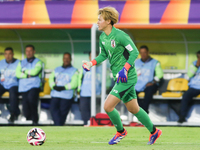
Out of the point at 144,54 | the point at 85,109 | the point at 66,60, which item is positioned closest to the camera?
the point at 85,109

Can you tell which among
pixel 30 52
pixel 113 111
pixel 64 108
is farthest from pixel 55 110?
pixel 113 111

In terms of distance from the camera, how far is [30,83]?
9.24 metres

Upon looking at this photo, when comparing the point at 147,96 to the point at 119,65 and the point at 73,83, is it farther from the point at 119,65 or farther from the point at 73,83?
the point at 119,65

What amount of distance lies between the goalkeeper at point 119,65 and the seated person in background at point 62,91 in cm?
427

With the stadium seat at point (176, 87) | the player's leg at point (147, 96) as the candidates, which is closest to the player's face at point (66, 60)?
the player's leg at point (147, 96)

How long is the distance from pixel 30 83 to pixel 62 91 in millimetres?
735

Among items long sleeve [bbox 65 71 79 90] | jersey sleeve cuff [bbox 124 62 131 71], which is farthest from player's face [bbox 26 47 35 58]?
jersey sleeve cuff [bbox 124 62 131 71]

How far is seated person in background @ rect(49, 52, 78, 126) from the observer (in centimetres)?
915

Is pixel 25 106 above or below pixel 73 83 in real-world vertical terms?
below

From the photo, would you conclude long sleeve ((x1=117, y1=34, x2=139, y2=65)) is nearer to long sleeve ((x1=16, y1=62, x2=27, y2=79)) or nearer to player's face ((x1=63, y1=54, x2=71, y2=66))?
player's face ((x1=63, y1=54, x2=71, y2=66))

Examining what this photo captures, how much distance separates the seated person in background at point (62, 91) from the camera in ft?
30.0

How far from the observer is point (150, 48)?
9898 mm

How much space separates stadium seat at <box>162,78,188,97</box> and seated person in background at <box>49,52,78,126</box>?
2.05 metres

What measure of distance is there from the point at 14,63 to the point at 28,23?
4.19ft
